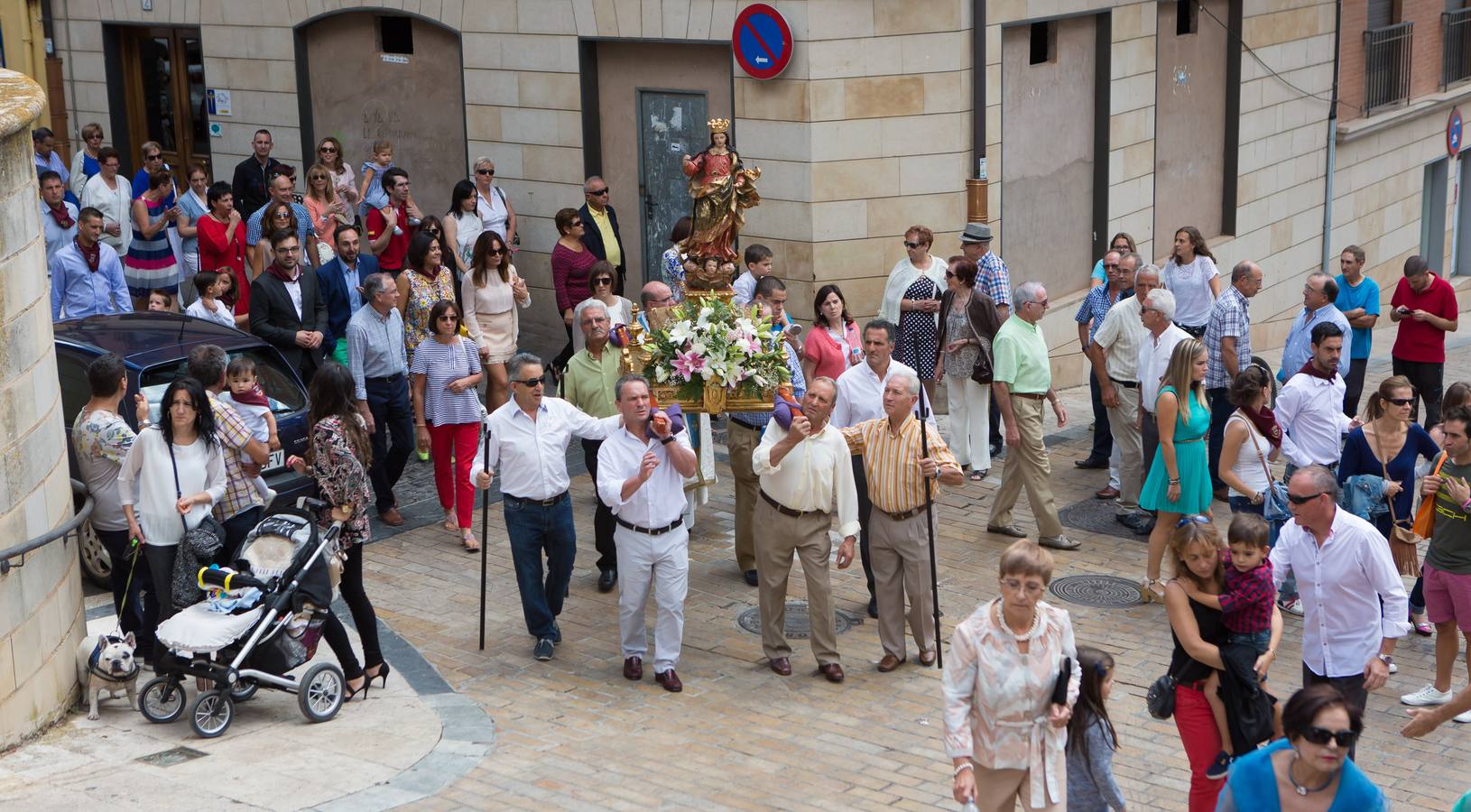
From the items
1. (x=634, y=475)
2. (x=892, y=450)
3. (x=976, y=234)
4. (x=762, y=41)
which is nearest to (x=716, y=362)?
(x=634, y=475)

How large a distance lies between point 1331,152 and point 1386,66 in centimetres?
249

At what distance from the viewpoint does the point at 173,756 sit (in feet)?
27.2

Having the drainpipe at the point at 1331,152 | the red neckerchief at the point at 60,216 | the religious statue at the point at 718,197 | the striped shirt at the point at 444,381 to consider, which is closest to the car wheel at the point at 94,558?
the striped shirt at the point at 444,381

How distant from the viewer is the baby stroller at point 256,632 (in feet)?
28.0

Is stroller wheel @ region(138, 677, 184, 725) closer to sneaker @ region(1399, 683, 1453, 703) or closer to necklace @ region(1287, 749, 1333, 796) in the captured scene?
necklace @ region(1287, 749, 1333, 796)

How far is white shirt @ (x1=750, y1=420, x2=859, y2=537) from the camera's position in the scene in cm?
958

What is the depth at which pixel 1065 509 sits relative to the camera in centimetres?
1310

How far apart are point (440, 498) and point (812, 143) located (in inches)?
194

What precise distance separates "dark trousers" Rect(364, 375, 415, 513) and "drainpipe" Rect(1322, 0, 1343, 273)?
46.9ft

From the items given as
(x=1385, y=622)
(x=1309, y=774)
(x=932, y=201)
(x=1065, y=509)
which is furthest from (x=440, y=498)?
(x=1309, y=774)

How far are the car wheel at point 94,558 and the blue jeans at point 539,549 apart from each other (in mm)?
2703

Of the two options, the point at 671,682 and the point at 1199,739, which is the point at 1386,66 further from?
the point at 1199,739

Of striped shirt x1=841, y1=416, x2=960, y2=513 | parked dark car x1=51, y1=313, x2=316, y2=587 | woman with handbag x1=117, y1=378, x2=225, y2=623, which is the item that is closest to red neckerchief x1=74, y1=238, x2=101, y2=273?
parked dark car x1=51, y1=313, x2=316, y2=587

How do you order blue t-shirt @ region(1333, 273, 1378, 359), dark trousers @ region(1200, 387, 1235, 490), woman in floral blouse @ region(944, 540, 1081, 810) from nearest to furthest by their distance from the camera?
woman in floral blouse @ region(944, 540, 1081, 810) < dark trousers @ region(1200, 387, 1235, 490) < blue t-shirt @ region(1333, 273, 1378, 359)
